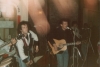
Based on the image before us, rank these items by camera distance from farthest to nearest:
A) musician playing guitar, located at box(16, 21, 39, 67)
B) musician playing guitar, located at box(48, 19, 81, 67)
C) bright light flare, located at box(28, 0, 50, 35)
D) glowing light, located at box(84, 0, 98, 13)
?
glowing light, located at box(84, 0, 98, 13) → musician playing guitar, located at box(48, 19, 81, 67) → bright light flare, located at box(28, 0, 50, 35) → musician playing guitar, located at box(16, 21, 39, 67)

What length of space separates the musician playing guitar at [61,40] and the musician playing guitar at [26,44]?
2.08 feet

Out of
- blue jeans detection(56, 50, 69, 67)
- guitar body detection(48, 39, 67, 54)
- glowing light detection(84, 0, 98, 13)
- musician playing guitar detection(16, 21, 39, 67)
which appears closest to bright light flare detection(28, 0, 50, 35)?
musician playing guitar detection(16, 21, 39, 67)

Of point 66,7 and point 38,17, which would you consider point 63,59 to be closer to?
point 38,17

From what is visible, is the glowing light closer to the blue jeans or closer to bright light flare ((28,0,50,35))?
bright light flare ((28,0,50,35))

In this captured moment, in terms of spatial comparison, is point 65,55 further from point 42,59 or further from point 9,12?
point 9,12

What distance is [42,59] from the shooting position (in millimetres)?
7535

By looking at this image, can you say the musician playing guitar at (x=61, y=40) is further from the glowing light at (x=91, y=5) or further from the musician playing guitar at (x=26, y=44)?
the glowing light at (x=91, y=5)

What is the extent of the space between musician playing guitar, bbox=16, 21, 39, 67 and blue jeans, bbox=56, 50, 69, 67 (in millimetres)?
912

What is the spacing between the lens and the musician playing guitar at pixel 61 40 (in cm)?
766

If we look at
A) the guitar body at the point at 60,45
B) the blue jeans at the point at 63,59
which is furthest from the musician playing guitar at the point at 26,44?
the blue jeans at the point at 63,59

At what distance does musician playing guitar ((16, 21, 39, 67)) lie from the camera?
7.27 m

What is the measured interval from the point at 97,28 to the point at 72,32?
0.91 meters

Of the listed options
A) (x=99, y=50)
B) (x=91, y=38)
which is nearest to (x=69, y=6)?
(x=91, y=38)

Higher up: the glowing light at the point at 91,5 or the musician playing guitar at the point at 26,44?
the glowing light at the point at 91,5
